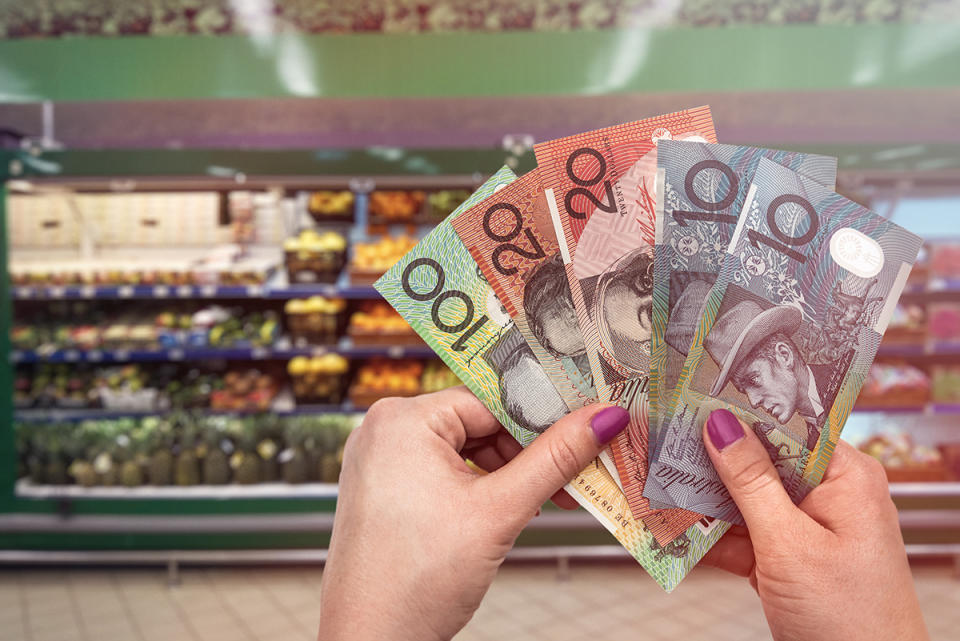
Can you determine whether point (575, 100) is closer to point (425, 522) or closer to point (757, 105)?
point (757, 105)

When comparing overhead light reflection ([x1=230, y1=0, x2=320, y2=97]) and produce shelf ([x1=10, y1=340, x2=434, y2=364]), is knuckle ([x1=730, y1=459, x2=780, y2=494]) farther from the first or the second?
overhead light reflection ([x1=230, y1=0, x2=320, y2=97])

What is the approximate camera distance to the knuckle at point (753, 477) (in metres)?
0.89

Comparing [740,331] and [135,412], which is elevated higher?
[740,331]

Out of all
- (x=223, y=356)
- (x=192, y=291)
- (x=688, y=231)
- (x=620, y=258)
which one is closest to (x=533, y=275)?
(x=620, y=258)

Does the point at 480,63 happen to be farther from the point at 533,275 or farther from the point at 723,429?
the point at 723,429

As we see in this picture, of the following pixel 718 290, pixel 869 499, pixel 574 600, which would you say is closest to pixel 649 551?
pixel 869 499

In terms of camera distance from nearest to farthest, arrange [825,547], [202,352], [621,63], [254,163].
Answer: [825,547] → [254,163] → [621,63] → [202,352]

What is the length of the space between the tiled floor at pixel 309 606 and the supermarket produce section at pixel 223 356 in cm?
22

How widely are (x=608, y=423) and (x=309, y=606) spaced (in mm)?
2980

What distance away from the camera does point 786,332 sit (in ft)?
3.03

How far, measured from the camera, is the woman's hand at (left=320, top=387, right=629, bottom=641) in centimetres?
86

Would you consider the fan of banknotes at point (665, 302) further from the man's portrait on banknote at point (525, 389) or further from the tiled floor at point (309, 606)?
the tiled floor at point (309, 606)

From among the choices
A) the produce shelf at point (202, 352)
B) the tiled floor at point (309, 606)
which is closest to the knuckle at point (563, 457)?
the tiled floor at point (309, 606)

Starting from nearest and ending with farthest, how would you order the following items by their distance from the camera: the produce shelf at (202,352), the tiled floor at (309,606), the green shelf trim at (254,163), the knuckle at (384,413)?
the knuckle at (384,413)
the tiled floor at (309,606)
the green shelf trim at (254,163)
the produce shelf at (202,352)
